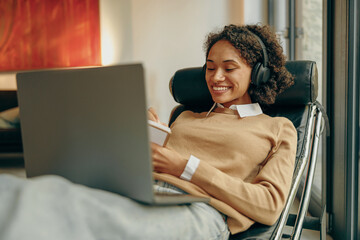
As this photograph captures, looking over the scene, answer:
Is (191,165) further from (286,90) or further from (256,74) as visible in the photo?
(286,90)

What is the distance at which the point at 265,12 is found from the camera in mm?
2965

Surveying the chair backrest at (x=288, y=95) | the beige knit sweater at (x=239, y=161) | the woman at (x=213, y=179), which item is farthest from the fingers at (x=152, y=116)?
the chair backrest at (x=288, y=95)

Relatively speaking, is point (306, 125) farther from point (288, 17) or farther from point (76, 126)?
point (288, 17)

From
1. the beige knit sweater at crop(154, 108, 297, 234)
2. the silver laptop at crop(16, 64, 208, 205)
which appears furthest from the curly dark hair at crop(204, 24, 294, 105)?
the silver laptop at crop(16, 64, 208, 205)

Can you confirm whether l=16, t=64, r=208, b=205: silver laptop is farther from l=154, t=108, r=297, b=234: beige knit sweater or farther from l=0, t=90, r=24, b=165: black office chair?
l=0, t=90, r=24, b=165: black office chair

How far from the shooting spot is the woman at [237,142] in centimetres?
101

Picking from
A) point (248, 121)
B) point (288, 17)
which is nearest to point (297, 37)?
point (288, 17)

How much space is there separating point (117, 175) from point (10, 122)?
3.18m

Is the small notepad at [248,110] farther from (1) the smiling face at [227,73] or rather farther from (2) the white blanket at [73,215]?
(2) the white blanket at [73,215]

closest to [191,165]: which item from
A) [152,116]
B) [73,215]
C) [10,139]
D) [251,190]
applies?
[251,190]

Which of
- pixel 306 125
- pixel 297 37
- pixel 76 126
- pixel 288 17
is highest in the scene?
pixel 288 17

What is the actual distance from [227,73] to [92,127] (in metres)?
0.70

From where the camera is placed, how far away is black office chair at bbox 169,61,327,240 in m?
1.22

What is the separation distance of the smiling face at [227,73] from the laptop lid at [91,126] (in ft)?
2.13
